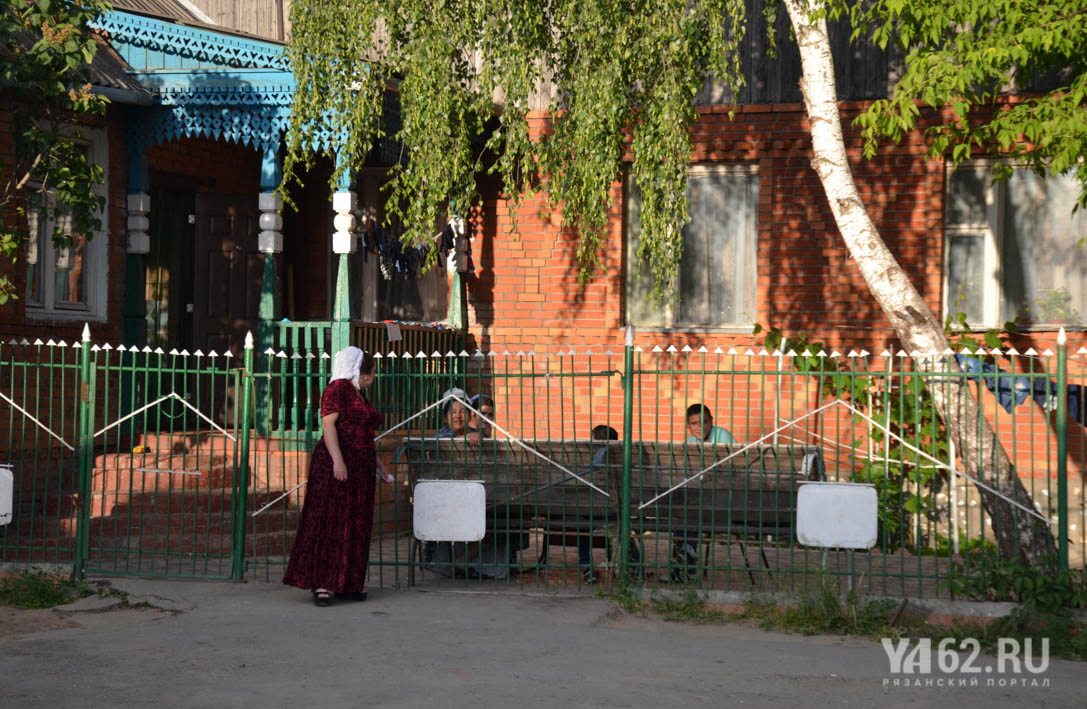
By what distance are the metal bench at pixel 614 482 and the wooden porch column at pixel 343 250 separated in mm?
2946

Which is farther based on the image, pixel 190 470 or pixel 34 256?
pixel 34 256

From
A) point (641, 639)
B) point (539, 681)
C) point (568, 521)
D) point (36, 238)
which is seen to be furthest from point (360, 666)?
point (36, 238)

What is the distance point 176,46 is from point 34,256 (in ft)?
7.86

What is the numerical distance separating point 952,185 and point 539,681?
812 centimetres

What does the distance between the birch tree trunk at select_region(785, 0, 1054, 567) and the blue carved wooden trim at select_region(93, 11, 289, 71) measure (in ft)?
17.5

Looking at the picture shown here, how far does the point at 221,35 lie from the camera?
12688 mm

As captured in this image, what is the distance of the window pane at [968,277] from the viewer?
12.8 metres

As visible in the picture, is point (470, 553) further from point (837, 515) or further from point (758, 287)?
point (758, 287)

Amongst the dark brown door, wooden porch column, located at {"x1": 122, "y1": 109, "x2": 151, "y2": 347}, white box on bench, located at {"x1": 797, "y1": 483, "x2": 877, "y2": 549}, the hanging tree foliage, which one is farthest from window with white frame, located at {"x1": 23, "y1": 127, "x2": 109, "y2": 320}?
white box on bench, located at {"x1": 797, "y1": 483, "x2": 877, "y2": 549}

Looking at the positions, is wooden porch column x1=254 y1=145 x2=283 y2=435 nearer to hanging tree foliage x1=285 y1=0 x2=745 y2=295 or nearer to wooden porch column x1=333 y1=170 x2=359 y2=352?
wooden porch column x1=333 y1=170 x2=359 y2=352

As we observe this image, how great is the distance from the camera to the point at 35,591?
28.4 feet

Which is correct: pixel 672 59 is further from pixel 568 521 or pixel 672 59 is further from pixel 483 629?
pixel 483 629

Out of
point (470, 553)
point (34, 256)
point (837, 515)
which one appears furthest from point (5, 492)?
point (837, 515)

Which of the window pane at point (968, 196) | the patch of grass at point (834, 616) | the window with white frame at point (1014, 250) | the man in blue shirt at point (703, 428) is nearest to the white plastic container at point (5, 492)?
the man in blue shirt at point (703, 428)
